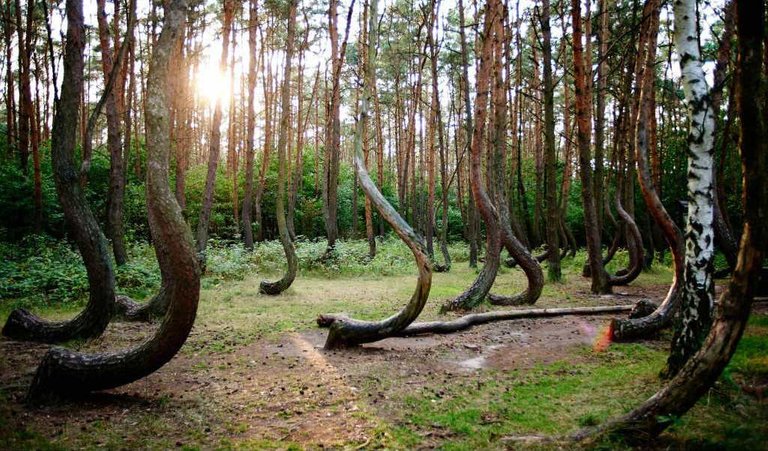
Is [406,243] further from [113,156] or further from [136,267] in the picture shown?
[113,156]

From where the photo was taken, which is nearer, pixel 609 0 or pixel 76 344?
pixel 76 344

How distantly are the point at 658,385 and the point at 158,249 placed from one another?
18.8 feet

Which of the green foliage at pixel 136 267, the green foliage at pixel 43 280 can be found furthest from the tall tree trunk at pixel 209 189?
the green foliage at pixel 43 280

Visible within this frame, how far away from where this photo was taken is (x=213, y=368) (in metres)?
5.90

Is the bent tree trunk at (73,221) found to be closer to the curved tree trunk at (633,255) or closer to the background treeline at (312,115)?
the background treeline at (312,115)

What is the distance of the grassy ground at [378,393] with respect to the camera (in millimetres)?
3764

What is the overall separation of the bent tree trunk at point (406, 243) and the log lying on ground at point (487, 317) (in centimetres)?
75

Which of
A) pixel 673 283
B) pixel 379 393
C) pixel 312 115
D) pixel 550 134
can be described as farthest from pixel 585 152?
pixel 312 115

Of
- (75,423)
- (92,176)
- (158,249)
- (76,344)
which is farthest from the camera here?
(92,176)

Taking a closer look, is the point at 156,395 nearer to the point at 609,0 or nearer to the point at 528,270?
the point at 528,270

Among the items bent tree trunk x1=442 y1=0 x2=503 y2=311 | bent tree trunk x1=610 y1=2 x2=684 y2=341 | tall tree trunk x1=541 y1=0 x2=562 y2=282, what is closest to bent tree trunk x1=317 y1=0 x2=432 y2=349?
bent tree trunk x1=610 y1=2 x2=684 y2=341

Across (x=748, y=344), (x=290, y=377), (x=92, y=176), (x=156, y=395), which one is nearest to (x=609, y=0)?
(x=748, y=344)

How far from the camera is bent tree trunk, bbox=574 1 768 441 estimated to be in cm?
265

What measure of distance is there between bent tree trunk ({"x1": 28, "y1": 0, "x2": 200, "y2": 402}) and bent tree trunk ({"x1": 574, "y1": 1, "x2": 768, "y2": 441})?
13.4 ft
